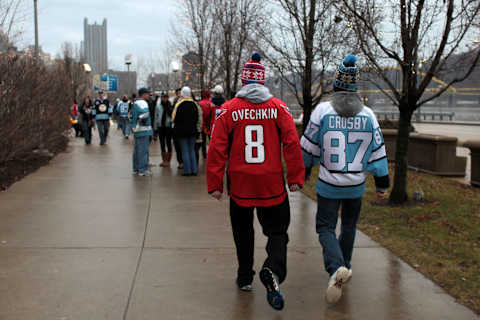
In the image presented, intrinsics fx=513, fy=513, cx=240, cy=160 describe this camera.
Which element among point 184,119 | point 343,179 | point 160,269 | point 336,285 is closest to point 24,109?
point 184,119

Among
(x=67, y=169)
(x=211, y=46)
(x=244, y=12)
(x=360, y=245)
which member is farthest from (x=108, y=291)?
(x=211, y=46)

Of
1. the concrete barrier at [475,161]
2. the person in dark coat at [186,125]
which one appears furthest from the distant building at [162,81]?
the concrete barrier at [475,161]

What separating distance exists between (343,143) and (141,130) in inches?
275

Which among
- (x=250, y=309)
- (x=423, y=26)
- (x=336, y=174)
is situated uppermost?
(x=423, y=26)

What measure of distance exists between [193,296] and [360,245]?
2.32 metres

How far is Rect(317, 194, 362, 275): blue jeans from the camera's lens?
406cm

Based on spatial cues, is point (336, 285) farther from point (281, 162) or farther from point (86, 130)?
point (86, 130)

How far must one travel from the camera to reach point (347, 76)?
4133mm

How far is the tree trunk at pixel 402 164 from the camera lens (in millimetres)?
7746

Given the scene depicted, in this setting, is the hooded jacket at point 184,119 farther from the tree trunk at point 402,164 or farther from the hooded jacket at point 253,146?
the hooded jacket at point 253,146

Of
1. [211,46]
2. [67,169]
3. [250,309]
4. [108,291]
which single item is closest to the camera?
[250,309]

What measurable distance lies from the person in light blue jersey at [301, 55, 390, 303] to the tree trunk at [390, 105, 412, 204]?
147 inches

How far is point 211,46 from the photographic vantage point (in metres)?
21.1

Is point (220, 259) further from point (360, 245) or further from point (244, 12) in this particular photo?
point (244, 12)
